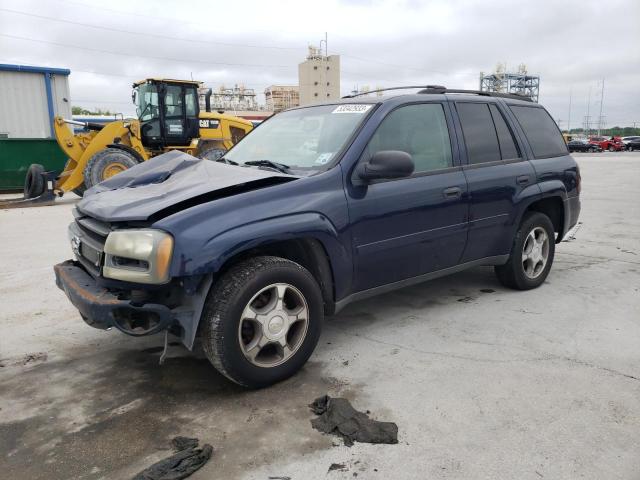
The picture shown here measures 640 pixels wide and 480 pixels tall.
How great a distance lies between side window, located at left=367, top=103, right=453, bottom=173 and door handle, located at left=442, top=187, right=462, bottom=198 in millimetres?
186

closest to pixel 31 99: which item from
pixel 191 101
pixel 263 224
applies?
pixel 191 101

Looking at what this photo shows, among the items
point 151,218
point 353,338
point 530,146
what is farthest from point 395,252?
point 530,146

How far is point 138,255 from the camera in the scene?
2.63 metres

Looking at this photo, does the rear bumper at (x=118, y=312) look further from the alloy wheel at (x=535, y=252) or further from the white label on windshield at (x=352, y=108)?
the alloy wheel at (x=535, y=252)

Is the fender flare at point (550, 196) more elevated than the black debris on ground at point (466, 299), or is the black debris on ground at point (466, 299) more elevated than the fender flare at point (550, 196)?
the fender flare at point (550, 196)

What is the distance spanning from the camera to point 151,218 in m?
2.75

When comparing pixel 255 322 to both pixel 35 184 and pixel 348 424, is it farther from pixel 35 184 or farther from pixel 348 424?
pixel 35 184

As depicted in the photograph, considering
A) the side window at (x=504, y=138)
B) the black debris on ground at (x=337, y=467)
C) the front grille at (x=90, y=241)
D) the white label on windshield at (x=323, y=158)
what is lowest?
the black debris on ground at (x=337, y=467)

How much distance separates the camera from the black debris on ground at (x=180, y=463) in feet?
7.30

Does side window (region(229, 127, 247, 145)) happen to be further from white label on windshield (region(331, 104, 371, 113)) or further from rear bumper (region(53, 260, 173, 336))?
rear bumper (region(53, 260, 173, 336))

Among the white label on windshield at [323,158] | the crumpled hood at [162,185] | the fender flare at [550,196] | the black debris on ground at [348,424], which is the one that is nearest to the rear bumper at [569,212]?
the fender flare at [550,196]

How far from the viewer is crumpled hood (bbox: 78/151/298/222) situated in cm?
286

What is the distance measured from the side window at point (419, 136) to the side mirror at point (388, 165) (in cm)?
21

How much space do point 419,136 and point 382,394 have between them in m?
1.94
